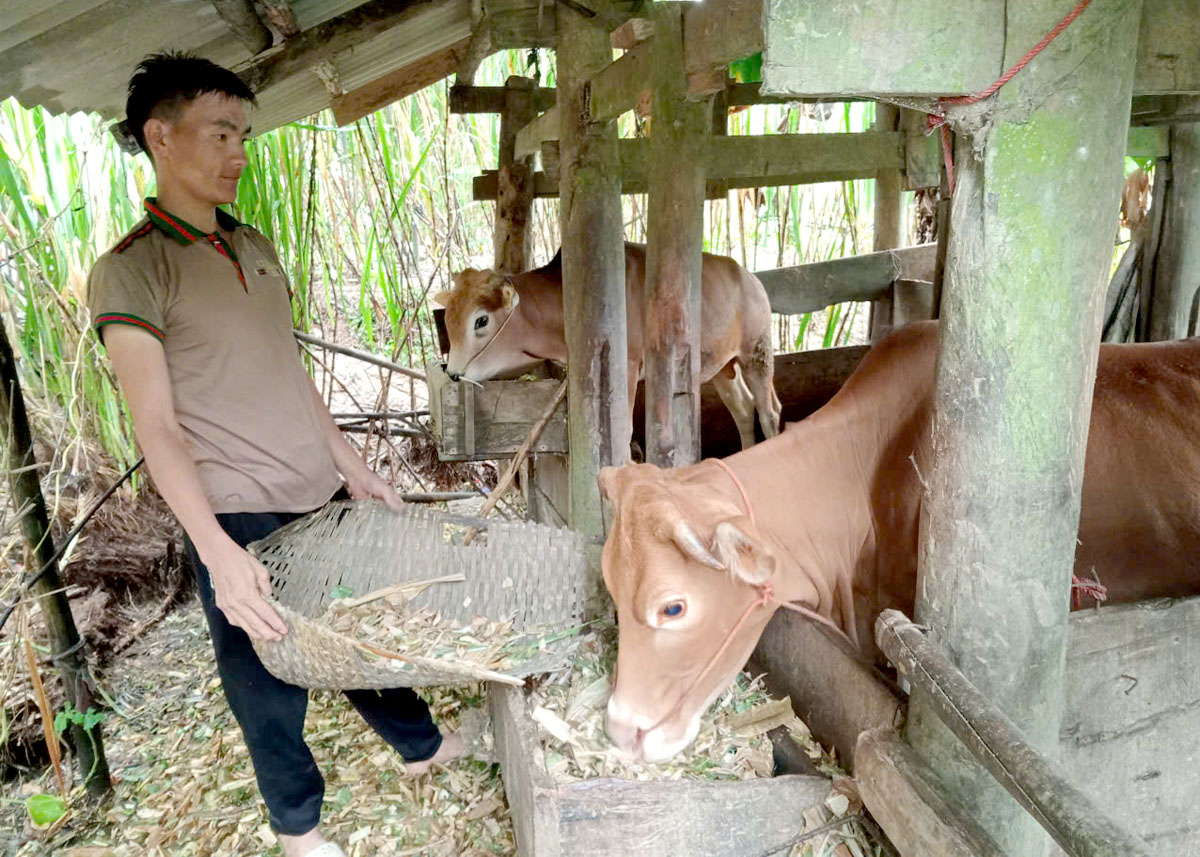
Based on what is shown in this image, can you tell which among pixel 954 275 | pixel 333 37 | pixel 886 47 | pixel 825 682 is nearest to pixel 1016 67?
pixel 886 47

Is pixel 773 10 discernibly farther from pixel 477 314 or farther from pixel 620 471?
pixel 477 314

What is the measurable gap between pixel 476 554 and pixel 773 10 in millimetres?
2496

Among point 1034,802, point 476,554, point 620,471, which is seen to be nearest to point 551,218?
point 476,554

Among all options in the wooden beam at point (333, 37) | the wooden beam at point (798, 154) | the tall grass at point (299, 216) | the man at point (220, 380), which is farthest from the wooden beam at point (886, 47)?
the tall grass at point (299, 216)

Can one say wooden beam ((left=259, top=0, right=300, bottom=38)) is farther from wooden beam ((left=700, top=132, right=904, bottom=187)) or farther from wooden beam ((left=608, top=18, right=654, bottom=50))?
wooden beam ((left=700, top=132, right=904, bottom=187))

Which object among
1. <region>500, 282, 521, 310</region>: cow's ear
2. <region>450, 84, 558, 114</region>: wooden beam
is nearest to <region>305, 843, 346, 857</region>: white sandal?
<region>500, 282, 521, 310</region>: cow's ear

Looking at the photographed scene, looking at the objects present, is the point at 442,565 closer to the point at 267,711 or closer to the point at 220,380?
the point at 267,711

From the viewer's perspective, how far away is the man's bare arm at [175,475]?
2623mm

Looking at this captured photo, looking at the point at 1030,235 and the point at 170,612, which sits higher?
the point at 1030,235

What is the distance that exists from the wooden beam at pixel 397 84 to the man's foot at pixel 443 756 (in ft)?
11.2

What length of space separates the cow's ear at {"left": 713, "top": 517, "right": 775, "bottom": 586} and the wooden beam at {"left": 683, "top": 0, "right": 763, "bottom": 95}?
1.32 metres

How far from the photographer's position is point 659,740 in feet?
8.44

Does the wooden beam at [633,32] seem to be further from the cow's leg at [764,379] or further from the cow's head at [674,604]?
the cow's leg at [764,379]

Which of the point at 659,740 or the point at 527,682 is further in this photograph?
the point at 527,682
